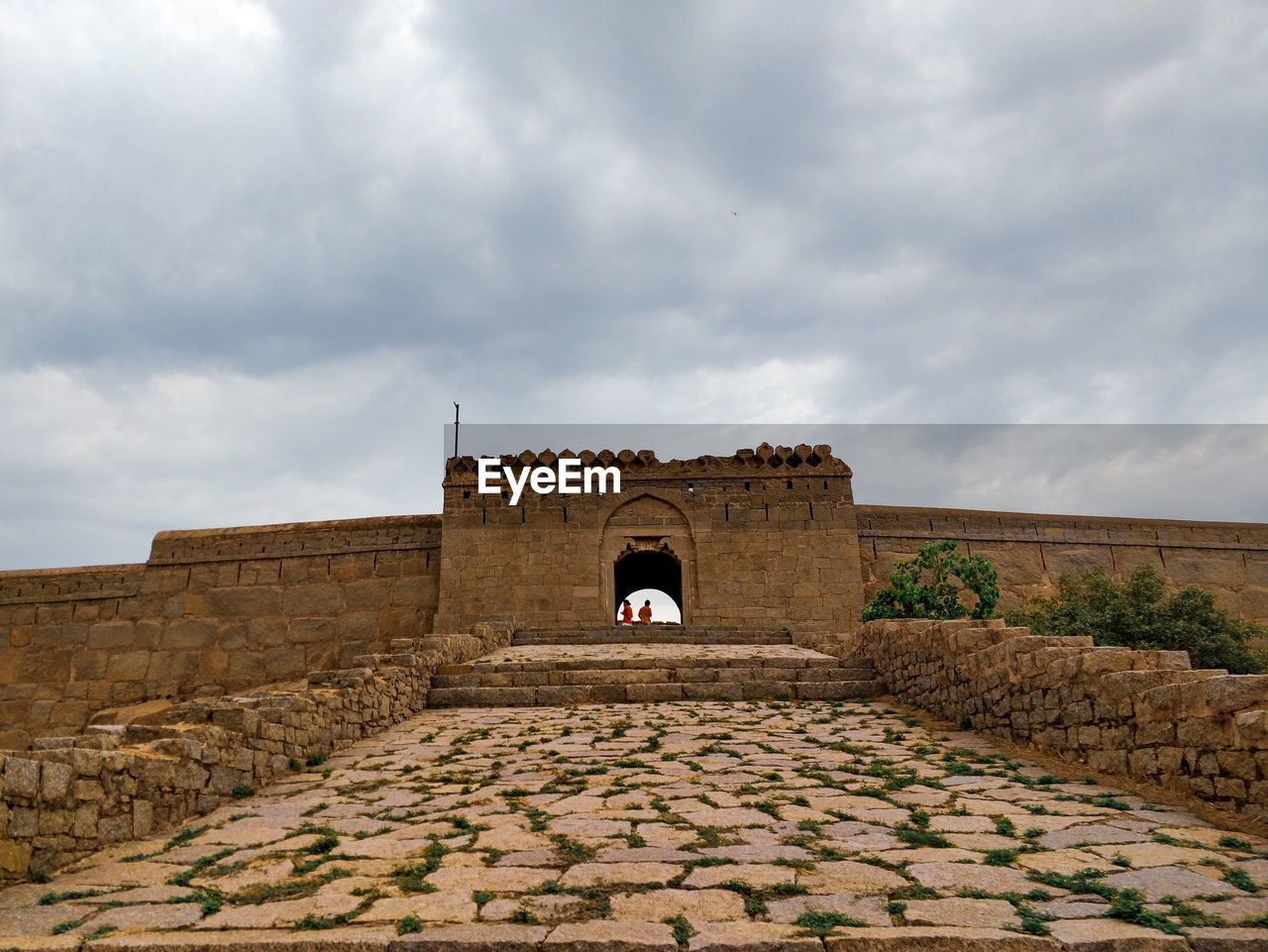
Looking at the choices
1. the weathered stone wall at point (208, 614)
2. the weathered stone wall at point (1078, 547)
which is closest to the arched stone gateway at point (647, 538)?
the weathered stone wall at point (208, 614)

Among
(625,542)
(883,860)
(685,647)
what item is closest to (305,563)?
(625,542)

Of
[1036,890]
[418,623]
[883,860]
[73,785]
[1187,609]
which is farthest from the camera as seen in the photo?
[418,623]

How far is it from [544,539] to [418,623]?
115 inches

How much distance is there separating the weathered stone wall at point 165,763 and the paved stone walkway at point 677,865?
0.17 metres

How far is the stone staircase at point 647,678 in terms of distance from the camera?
9.33 m

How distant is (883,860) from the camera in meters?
3.93

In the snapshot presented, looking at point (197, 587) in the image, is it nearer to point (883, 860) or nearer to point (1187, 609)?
point (883, 860)

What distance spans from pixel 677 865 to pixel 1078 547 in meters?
16.2

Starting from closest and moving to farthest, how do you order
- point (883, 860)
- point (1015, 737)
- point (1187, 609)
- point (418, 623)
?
point (883, 860), point (1015, 737), point (1187, 609), point (418, 623)

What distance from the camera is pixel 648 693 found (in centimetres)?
933

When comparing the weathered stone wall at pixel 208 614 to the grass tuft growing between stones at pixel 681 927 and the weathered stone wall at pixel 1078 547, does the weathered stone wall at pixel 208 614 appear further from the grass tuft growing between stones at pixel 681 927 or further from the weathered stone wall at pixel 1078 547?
the grass tuft growing between stones at pixel 681 927

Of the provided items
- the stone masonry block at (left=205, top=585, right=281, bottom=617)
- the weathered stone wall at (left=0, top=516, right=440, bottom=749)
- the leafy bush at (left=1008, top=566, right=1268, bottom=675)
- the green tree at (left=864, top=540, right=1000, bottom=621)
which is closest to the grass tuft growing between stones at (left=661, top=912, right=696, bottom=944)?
the green tree at (left=864, top=540, right=1000, bottom=621)

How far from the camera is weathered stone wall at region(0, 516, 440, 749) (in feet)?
52.8

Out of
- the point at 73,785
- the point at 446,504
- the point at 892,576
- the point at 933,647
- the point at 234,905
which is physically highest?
the point at 446,504
